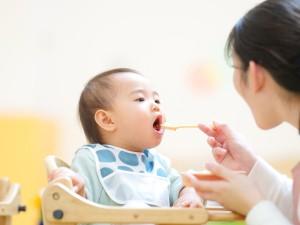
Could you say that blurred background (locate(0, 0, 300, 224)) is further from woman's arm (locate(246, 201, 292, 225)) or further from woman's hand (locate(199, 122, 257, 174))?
woman's arm (locate(246, 201, 292, 225))

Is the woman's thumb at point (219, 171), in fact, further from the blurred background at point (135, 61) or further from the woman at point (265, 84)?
the blurred background at point (135, 61)

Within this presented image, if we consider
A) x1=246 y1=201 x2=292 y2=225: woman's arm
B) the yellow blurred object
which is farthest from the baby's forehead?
the yellow blurred object

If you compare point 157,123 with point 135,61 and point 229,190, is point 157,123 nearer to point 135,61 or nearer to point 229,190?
point 229,190

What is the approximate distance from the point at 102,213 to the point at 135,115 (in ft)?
0.95

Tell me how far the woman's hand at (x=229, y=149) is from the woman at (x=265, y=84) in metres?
0.09

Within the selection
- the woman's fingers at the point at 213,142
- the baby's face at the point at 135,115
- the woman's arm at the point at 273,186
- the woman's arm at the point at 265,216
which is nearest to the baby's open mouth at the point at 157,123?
the baby's face at the point at 135,115

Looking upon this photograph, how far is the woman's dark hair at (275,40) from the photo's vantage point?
752 millimetres

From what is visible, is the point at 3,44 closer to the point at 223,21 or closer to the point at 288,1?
the point at 223,21

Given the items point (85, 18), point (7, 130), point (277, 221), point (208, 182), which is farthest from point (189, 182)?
point (85, 18)

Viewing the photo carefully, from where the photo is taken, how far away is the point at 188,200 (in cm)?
90

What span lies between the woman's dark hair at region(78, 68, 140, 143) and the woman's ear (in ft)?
1.04

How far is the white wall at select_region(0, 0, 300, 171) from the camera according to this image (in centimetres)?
193

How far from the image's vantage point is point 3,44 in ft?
6.34

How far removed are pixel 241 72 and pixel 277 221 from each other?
221mm
